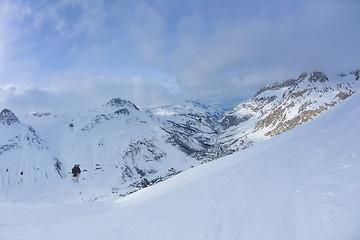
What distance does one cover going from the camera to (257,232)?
805 centimetres

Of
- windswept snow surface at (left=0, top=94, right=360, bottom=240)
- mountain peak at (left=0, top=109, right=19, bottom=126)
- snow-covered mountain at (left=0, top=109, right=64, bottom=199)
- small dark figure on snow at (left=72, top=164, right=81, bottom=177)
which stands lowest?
windswept snow surface at (left=0, top=94, right=360, bottom=240)

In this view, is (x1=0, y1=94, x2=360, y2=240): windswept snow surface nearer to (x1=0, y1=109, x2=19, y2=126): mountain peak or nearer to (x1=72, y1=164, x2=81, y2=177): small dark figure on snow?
(x1=72, y1=164, x2=81, y2=177): small dark figure on snow

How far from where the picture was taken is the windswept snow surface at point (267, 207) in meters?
7.30

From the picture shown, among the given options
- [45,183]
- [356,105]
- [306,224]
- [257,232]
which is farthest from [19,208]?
[45,183]

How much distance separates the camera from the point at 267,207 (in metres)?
9.15

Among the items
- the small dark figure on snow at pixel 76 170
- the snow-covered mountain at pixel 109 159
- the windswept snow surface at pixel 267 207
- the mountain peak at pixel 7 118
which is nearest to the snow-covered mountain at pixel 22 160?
the mountain peak at pixel 7 118

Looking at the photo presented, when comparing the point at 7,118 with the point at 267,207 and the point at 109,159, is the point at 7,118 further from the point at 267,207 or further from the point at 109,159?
the point at 267,207

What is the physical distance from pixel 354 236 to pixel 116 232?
1258cm

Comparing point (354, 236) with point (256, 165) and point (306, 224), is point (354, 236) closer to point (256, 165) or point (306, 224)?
point (306, 224)

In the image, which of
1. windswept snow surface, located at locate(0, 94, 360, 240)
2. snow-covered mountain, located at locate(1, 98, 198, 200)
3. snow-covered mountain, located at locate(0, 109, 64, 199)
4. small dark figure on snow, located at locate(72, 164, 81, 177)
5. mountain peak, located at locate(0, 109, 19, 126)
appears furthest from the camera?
mountain peak, located at locate(0, 109, 19, 126)

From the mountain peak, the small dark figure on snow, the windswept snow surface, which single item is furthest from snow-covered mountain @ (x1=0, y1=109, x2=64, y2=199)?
the windswept snow surface

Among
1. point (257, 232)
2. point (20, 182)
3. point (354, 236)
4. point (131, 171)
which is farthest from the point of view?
point (131, 171)

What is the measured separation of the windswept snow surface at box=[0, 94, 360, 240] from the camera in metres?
7.30

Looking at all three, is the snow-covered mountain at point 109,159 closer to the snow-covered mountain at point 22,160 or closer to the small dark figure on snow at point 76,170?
the small dark figure on snow at point 76,170
